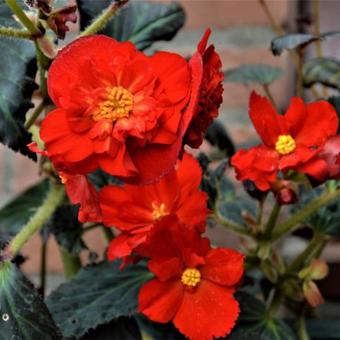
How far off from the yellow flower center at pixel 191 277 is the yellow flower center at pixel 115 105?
16 centimetres

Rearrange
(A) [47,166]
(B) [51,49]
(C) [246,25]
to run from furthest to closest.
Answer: (C) [246,25] → (A) [47,166] → (B) [51,49]

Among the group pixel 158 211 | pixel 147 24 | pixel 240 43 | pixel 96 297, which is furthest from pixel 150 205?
pixel 240 43

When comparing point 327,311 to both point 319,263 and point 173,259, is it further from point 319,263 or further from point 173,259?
point 173,259

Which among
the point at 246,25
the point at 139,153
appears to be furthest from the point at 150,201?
the point at 246,25

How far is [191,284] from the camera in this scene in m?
0.54

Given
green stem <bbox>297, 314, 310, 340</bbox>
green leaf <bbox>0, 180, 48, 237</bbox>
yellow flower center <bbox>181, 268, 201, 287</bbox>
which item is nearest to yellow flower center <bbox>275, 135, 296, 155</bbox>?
yellow flower center <bbox>181, 268, 201, 287</bbox>

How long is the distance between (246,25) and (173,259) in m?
0.51

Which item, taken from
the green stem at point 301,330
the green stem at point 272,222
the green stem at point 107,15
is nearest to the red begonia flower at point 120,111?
the green stem at point 107,15

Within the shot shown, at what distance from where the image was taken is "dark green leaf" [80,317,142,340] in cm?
64

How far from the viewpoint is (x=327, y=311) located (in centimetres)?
101

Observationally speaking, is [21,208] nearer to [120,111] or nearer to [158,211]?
[158,211]

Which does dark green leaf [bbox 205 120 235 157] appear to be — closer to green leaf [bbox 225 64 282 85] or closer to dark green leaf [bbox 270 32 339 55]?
green leaf [bbox 225 64 282 85]

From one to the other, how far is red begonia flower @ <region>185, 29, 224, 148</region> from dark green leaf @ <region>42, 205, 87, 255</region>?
0.99 ft

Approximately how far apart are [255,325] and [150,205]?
0.50 feet
